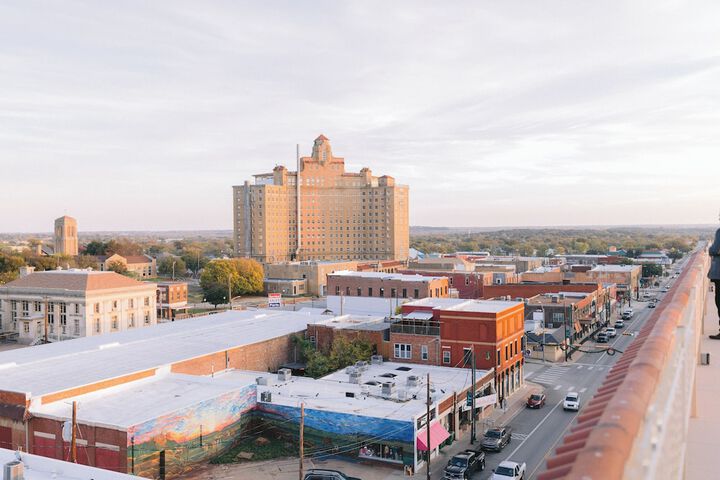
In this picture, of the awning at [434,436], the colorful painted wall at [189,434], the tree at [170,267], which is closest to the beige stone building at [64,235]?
the tree at [170,267]

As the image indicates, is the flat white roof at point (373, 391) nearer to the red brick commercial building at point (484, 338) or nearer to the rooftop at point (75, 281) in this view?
the red brick commercial building at point (484, 338)

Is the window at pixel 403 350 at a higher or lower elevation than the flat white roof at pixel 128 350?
lower

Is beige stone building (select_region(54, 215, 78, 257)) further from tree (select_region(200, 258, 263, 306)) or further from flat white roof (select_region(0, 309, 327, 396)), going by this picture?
flat white roof (select_region(0, 309, 327, 396))

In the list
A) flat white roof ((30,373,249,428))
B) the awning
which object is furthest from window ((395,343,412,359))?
flat white roof ((30,373,249,428))

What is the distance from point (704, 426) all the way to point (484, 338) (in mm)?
26621

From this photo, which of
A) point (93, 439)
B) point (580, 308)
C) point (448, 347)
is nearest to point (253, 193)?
point (580, 308)

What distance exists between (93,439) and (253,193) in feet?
448

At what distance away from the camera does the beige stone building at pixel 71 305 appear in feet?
206

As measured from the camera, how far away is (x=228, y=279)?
96312 mm

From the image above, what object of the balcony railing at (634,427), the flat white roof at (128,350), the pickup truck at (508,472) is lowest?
the pickup truck at (508,472)

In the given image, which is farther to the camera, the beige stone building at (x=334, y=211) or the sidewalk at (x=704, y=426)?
the beige stone building at (x=334, y=211)

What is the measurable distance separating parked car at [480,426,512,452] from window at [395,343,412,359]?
34.6ft

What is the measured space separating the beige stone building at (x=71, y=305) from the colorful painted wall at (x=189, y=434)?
39.1m

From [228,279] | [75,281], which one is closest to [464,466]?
[75,281]
